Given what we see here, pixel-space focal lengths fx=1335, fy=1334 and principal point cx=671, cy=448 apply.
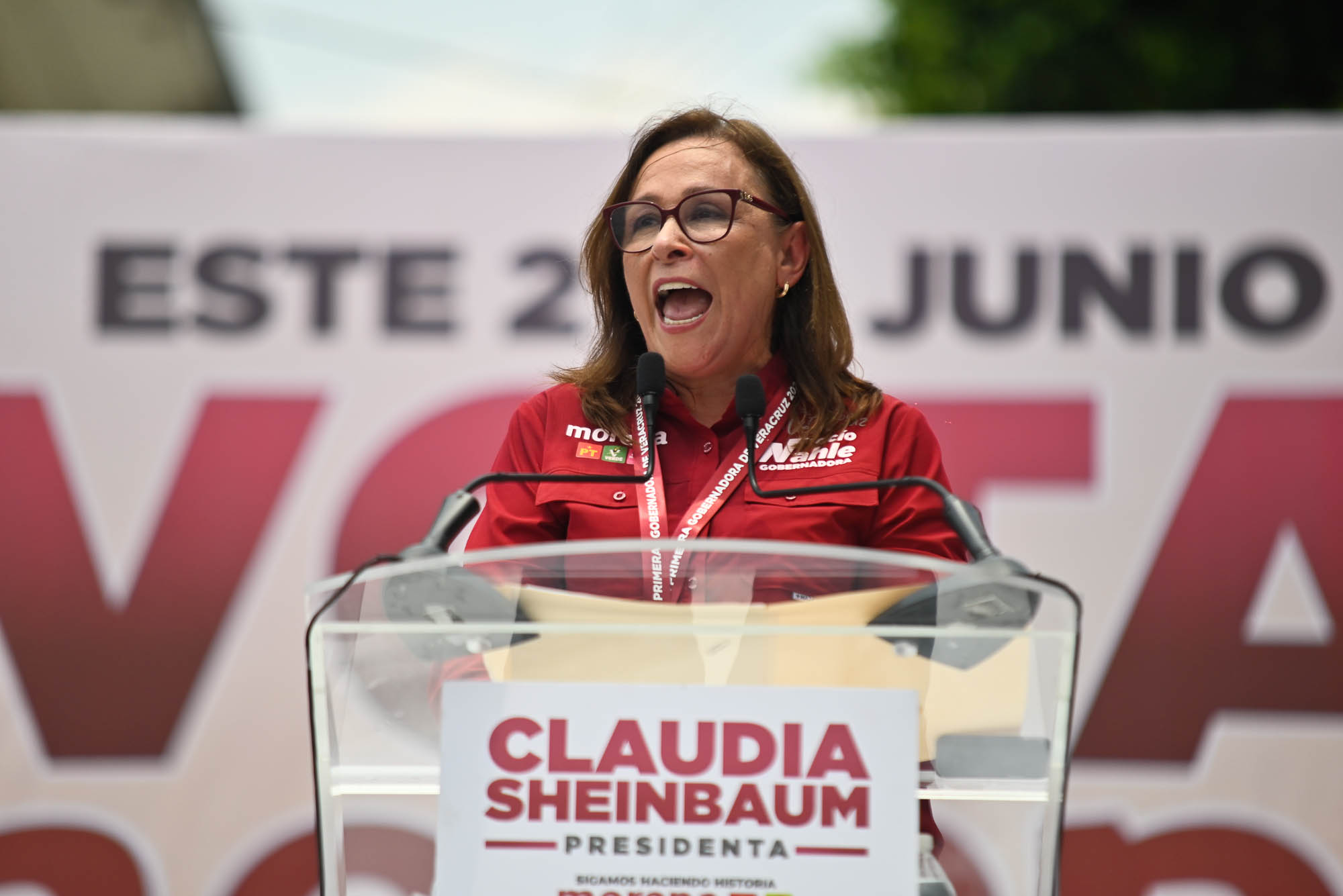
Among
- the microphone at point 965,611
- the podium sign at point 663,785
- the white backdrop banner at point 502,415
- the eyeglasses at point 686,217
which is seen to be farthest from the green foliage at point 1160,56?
the podium sign at point 663,785

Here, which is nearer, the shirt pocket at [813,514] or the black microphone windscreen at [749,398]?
the black microphone windscreen at [749,398]

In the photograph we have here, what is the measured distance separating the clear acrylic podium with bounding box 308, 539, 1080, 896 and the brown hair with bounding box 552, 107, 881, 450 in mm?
781

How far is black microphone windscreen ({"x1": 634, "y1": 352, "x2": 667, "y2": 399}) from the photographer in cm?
175

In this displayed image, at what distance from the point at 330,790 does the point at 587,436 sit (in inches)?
32.2

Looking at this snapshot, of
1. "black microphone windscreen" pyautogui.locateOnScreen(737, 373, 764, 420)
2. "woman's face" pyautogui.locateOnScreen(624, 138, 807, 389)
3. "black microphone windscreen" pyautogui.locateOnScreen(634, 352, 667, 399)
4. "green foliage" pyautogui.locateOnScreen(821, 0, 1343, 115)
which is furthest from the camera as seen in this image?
"green foliage" pyautogui.locateOnScreen(821, 0, 1343, 115)

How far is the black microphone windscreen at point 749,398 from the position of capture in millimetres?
1639

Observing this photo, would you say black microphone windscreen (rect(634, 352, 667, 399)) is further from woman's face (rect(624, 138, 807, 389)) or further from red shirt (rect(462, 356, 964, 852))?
woman's face (rect(624, 138, 807, 389))

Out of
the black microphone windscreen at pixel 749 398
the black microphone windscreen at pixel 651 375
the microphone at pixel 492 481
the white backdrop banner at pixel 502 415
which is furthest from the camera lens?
the white backdrop banner at pixel 502 415

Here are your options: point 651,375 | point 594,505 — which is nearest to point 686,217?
point 651,375

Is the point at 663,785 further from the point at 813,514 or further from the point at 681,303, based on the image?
the point at 681,303

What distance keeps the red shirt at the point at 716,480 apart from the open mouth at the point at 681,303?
4.7 inches

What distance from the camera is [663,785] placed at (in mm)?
1214

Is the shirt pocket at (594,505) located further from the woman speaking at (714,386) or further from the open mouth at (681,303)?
the open mouth at (681,303)

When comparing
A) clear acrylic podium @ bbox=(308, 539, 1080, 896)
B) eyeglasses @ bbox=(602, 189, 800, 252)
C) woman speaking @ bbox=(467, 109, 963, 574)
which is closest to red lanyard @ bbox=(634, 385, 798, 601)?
woman speaking @ bbox=(467, 109, 963, 574)
